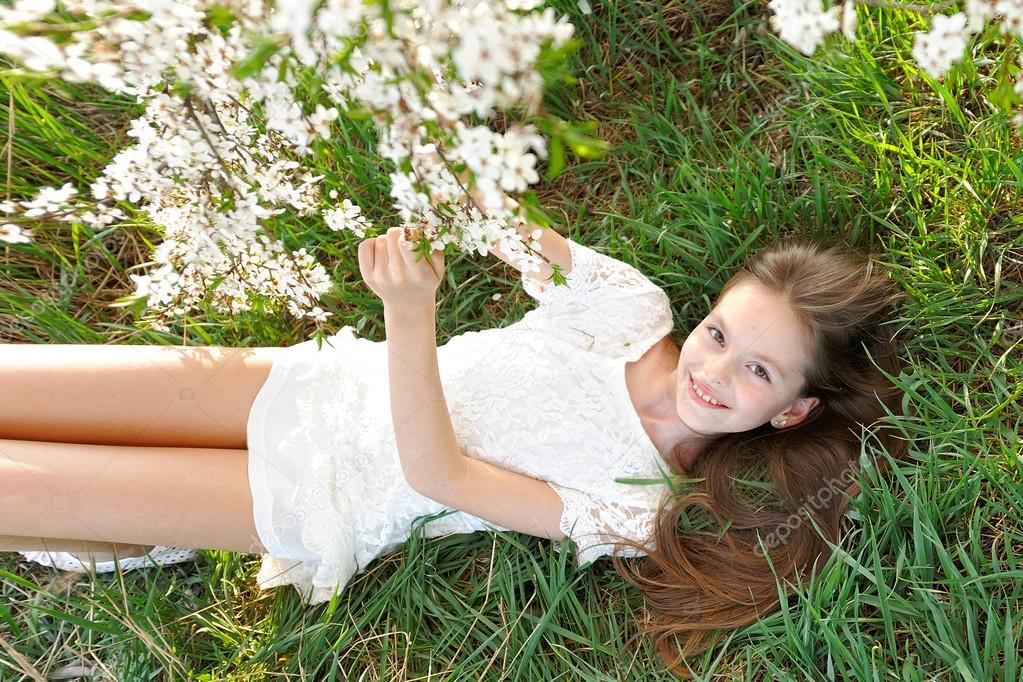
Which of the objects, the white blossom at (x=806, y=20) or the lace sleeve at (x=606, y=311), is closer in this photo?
the white blossom at (x=806, y=20)

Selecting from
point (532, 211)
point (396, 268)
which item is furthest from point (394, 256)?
point (532, 211)

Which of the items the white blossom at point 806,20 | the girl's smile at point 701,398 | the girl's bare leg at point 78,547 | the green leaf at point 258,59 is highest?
the white blossom at point 806,20

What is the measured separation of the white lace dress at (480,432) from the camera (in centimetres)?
172

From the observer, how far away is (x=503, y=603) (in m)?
1.90

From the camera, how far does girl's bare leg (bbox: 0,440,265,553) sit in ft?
5.32

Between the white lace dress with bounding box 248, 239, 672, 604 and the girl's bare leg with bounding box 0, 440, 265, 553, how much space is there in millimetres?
76

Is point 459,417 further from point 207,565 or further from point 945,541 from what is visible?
point 945,541

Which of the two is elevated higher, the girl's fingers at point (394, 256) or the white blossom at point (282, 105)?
the white blossom at point (282, 105)

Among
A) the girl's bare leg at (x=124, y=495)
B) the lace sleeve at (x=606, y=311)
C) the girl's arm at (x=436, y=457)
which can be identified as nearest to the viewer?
the girl's arm at (x=436, y=457)

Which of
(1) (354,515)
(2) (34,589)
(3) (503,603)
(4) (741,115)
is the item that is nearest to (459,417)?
(1) (354,515)

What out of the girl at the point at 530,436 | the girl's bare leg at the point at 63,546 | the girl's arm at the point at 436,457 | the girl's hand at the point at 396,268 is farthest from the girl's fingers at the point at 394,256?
the girl's bare leg at the point at 63,546

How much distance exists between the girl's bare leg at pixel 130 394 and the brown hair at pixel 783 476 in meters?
0.90

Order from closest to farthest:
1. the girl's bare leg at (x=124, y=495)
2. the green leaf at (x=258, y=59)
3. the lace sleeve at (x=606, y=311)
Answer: the green leaf at (x=258, y=59)
the girl's bare leg at (x=124, y=495)
the lace sleeve at (x=606, y=311)

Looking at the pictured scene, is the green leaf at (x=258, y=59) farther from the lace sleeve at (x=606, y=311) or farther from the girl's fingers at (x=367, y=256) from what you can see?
the lace sleeve at (x=606, y=311)
